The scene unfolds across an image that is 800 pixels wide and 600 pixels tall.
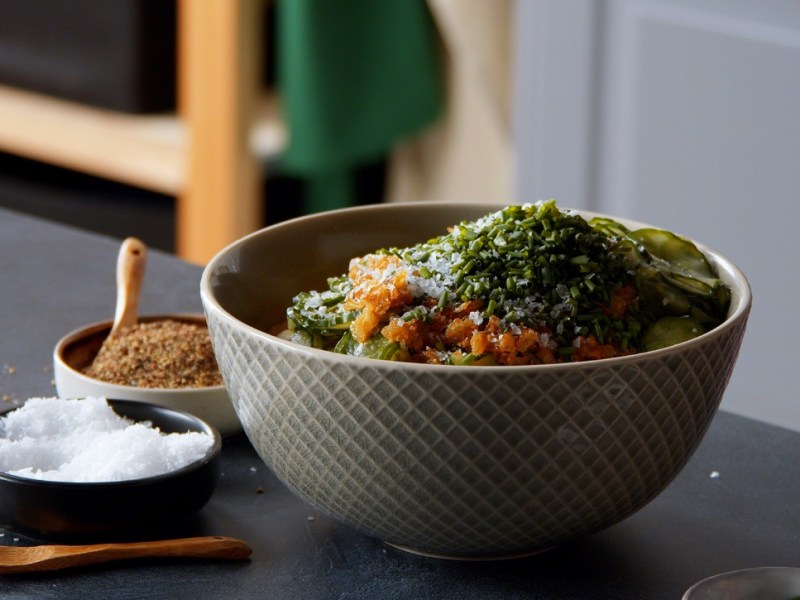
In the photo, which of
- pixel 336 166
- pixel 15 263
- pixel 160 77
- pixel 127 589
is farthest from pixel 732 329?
pixel 160 77

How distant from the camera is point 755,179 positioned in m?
2.12

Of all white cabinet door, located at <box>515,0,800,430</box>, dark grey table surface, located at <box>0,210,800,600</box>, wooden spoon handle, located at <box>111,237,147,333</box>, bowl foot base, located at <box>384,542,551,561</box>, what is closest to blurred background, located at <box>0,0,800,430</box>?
white cabinet door, located at <box>515,0,800,430</box>

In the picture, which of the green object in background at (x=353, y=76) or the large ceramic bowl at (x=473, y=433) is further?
the green object in background at (x=353, y=76)

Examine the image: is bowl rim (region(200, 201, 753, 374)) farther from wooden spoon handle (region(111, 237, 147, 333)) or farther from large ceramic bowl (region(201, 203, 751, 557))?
wooden spoon handle (region(111, 237, 147, 333))

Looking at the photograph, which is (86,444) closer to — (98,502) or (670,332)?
(98,502)

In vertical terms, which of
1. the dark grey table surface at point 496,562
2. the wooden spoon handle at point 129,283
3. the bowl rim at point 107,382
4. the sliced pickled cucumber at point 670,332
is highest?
the sliced pickled cucumber at point 670,332

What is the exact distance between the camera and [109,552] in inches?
31.7

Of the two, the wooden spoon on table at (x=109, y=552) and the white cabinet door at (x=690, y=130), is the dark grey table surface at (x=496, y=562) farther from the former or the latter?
the white cabinet door at (x=690, y=130)

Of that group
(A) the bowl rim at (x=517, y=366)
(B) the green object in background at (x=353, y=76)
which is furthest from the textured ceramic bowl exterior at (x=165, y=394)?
(B) the green object in background at (x=353, y=76)

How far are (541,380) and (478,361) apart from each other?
64 mm

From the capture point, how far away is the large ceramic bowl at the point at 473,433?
72 cm

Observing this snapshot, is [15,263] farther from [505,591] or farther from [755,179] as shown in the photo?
[755,179]

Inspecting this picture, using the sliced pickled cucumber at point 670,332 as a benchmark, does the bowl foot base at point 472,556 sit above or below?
below

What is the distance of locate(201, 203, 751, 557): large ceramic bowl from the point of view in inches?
28.4
